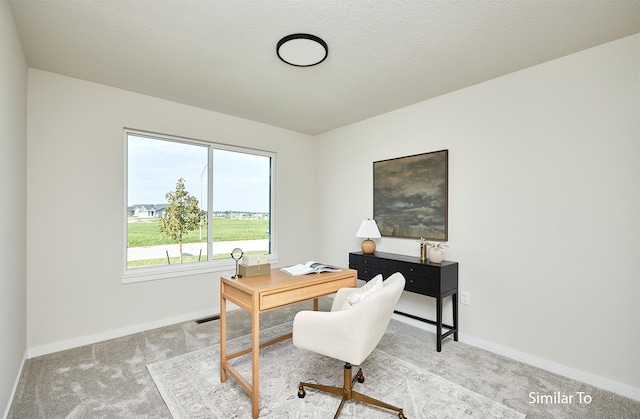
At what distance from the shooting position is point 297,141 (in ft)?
15.3

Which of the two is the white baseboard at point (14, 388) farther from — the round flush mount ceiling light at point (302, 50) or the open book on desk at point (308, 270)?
the round flush mount ceiling light at point (302, 50)

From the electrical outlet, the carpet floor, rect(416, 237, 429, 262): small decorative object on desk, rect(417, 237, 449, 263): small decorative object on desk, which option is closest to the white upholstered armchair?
the carpet floor

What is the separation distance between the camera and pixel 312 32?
2070 mm

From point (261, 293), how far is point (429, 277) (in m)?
1.72

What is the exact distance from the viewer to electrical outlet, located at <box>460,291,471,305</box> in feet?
9.60

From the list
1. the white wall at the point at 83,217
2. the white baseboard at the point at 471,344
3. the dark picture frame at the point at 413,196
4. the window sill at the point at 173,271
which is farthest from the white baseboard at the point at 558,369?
the white wall at the point at 83,217

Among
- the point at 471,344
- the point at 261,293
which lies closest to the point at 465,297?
the point at 471,344

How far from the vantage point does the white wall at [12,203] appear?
1.74 metres

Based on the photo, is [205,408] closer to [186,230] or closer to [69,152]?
[186,230]

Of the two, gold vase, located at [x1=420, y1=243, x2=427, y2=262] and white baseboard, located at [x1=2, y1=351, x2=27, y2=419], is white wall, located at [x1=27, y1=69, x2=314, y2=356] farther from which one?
gold vase, located at [x1=420, y1=243, x2=427, y2=262]

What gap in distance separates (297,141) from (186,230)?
84.3 inches

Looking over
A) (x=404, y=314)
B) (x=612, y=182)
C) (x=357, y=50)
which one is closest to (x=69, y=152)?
(x=357, y=50)

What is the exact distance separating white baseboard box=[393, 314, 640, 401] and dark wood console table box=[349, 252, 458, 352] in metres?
0.23

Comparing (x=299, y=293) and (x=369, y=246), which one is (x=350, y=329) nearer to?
(x=299, y=293)
